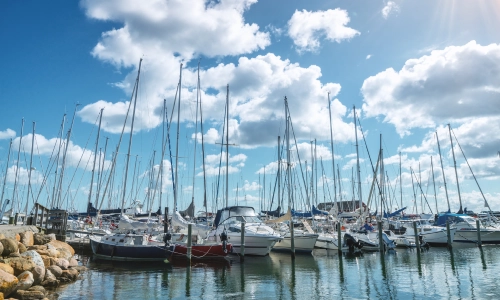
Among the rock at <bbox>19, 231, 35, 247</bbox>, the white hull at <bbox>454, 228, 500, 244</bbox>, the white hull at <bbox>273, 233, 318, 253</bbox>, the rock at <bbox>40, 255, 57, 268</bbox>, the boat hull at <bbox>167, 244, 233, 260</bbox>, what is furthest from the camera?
the white hull at <bbox>454, 228, 500, 244</bbox>

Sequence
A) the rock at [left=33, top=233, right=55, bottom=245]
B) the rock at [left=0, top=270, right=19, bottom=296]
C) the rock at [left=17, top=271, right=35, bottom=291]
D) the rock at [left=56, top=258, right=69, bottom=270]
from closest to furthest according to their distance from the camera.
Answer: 1. the rock at [left=0, top=270, right=19, bottom=296]
2. the rock at [left=17, top=271, right=35, bottom=291]
3. the rock at [left=56, top=258, right=69, bottom=270]
4. the rock at [left=33, top=233, right=55, bottom=245]

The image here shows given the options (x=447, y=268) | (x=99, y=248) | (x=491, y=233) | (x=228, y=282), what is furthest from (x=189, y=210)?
(x=491, y=233)

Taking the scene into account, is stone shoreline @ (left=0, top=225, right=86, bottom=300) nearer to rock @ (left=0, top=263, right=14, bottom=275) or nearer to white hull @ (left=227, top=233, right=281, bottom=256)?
rock @ (left=0, top=263, right=14, bottom=275)

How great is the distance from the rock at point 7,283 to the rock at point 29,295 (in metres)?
0.42

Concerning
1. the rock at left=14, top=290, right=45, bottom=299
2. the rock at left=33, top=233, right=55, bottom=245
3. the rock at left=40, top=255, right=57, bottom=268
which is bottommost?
the rock at left=14, top=290, right=45, bottom=299

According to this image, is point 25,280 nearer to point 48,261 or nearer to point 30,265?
point 30,265

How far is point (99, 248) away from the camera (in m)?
30.1

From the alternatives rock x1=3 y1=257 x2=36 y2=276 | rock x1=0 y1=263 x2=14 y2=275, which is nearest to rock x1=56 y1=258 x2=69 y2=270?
rock x1=3 y1=257 x2=36 y2=276

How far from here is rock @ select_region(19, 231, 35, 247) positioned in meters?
22.0

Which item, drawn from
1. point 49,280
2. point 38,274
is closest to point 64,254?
point 49,280

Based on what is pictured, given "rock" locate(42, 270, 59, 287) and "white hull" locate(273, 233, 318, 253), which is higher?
"white hull" locate(273, 233, 318, 253)

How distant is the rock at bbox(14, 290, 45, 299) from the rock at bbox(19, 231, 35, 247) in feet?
23.2

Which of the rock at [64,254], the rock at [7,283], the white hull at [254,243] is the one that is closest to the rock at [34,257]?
the rock at [7,283]

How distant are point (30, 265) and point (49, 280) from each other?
1.60 m
